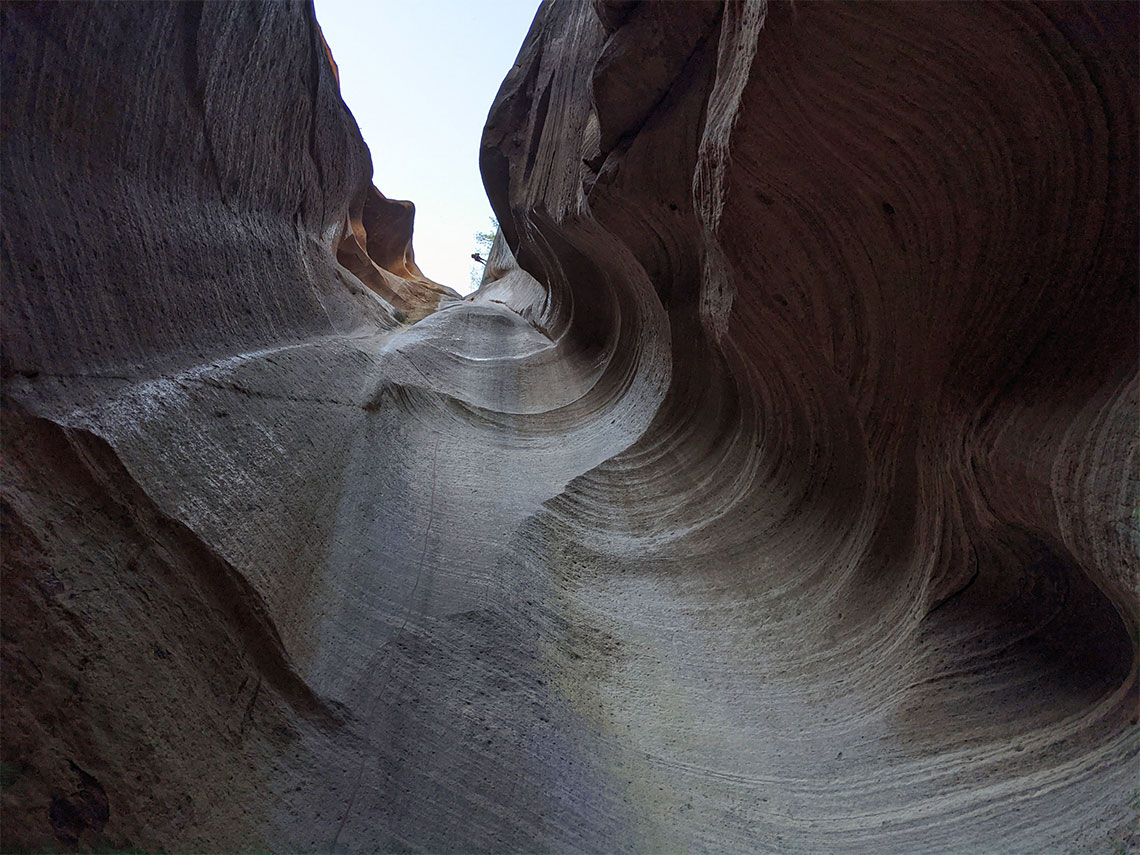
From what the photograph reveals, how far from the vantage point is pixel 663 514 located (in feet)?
14.5

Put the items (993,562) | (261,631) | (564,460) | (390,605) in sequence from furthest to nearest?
(564,460) < (390,605) < (993,562) < (261,631)

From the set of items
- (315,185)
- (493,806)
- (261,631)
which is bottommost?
(493,806)

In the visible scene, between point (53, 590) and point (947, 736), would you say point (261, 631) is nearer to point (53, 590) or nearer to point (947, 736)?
point (53, 590)

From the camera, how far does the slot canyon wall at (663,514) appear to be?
2.10 m

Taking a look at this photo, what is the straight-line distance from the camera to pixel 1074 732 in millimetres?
2273

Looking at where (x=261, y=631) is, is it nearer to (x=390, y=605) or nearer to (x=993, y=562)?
(x=390, y=605)

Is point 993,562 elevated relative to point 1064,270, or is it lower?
lower

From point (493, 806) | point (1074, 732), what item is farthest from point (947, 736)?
point (493, 806)

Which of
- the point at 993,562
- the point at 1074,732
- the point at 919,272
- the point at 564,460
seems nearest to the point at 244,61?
the point at 564,460

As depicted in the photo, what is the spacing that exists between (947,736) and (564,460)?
329cm

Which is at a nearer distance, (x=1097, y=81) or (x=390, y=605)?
(x=1097, y=81)

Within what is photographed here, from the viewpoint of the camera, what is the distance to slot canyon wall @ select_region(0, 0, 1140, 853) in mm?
2098

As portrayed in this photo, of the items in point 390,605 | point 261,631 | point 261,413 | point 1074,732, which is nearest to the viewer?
point 1074,732

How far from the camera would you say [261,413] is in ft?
11.2
